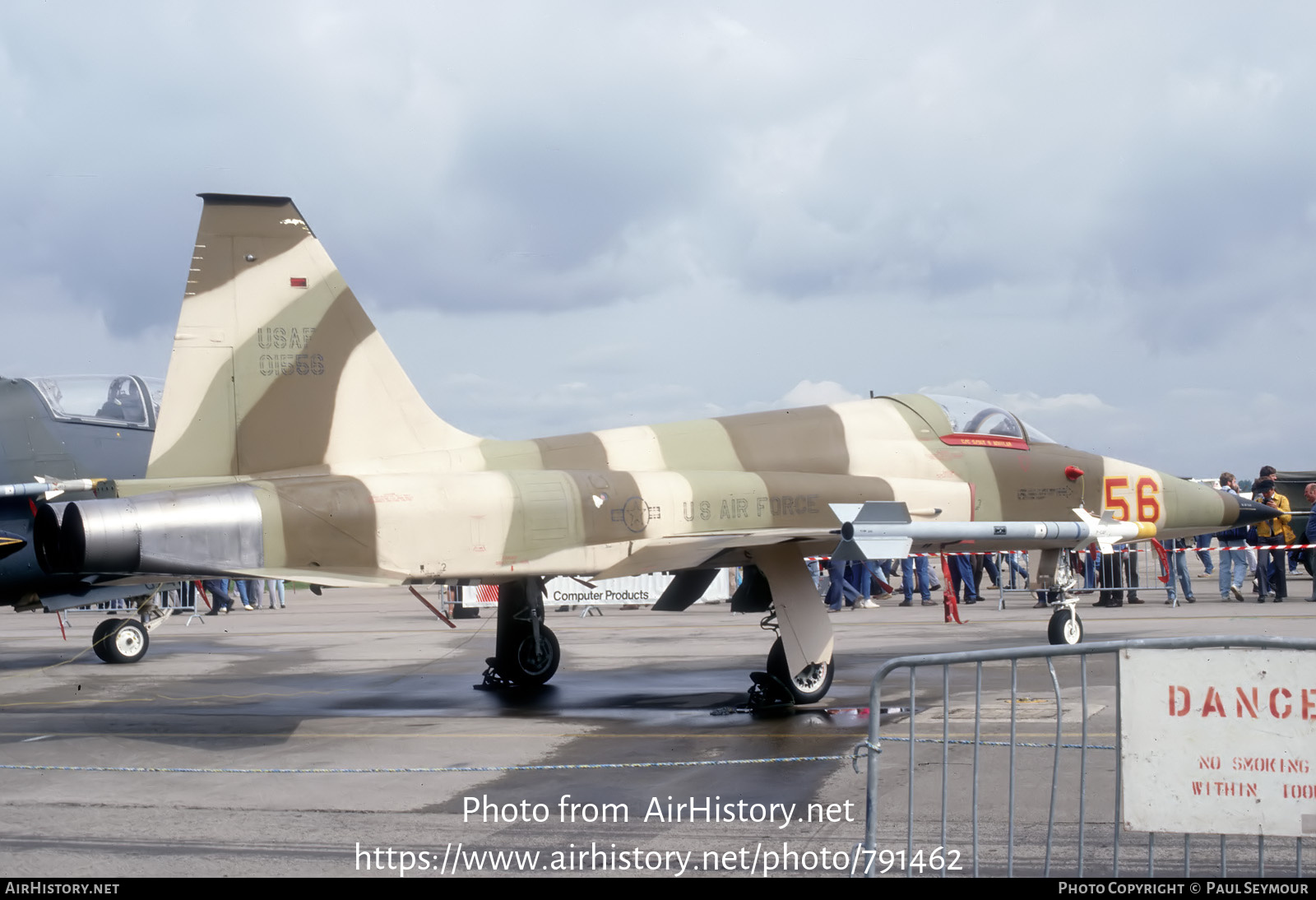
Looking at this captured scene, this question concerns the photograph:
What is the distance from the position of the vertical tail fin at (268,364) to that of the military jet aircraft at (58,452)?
12.2ft

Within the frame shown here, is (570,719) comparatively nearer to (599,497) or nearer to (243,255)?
(599,497)

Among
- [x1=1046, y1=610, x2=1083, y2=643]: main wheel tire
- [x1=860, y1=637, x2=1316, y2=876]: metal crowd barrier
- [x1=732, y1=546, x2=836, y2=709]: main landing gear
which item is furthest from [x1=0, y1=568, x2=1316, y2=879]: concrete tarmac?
[x1=1046, y1=610, x2=1083, y2=643]: main wheel tire

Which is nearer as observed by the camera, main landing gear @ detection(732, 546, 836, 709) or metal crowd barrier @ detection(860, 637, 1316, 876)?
metal crowd barrier @ detection(860, 637, 1316, 876)

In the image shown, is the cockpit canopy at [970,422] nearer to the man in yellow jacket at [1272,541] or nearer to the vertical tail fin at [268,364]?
the vertical tail fin at [268,364]

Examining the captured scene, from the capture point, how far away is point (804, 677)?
1035cm

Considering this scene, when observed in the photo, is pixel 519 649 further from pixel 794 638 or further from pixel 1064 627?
pixel 1064 627

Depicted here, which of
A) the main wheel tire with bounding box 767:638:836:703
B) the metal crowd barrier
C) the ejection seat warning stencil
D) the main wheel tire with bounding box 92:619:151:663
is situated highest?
the ejection seat warning stencil

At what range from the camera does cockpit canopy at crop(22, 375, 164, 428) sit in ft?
42.1

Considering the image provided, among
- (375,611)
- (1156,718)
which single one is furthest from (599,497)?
(375,611)

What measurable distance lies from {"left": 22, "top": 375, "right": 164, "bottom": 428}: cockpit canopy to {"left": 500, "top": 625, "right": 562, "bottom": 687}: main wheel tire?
16.4ft

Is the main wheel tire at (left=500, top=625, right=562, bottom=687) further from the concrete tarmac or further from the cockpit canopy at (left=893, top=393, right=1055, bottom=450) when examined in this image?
the cockpit canopy at (left=893, top=393, right=1055, bottom=450)

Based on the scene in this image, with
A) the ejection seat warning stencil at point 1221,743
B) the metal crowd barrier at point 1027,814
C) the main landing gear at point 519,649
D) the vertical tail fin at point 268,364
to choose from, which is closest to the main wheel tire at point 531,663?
the main landing gear at point 519,649

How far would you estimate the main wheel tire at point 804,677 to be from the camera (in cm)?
1033

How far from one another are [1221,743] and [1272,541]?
18.8m
